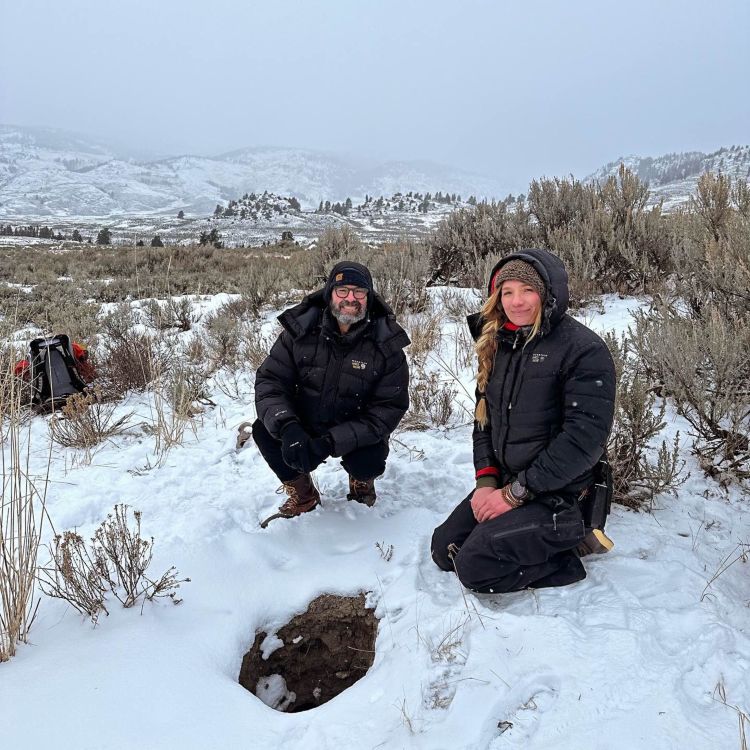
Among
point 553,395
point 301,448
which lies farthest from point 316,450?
point 553,395

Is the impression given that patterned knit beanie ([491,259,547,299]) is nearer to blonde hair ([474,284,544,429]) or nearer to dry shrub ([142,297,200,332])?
blonde hair ([474,284,544,429])

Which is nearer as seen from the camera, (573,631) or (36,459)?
(573,631)

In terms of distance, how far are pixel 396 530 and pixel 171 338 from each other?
4.90 meters

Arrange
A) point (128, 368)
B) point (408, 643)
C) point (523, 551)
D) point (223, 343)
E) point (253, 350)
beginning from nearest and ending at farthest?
point (408, 643) < point (523, 551) < point (128, 368) < point (253, 350) < point (223, 343)

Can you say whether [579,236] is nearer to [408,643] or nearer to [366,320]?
[366,320]

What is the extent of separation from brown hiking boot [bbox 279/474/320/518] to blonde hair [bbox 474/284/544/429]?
1099mm

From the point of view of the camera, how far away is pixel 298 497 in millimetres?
2828

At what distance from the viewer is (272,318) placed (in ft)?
23.2

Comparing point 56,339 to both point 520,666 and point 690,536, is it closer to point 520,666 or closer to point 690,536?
point 520,666

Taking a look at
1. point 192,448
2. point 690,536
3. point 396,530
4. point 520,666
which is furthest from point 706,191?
point 192,448

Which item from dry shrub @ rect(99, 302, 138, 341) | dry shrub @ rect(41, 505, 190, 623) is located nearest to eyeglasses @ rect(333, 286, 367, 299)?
dry shrub @ rect(41, 505, 190, 623)

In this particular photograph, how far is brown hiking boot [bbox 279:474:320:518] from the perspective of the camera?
9.18 feet

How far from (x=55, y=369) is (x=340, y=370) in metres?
3.42

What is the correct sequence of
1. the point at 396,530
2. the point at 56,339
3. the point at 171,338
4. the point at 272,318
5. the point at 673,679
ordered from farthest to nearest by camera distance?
the point at 272,318 → the point at 171,338 → the point at 56,339 → the point at 396,530 → the point at 673,679
